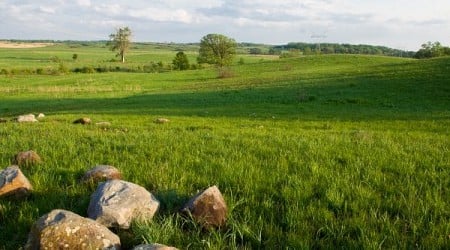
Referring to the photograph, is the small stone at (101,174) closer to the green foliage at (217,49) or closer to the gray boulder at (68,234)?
the gray boulder at (68,234)

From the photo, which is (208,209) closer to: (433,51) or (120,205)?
(120,205)

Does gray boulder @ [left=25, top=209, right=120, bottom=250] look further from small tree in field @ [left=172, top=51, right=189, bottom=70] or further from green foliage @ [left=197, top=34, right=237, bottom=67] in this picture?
small tree in field @ [left=172, top=51, right=189, bottom=70]

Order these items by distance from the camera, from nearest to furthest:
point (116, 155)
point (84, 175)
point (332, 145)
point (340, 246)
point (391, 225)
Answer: point (340, 246)
point (391, 225)
point (84, 175)
point (116, 155)
point (332, 145)

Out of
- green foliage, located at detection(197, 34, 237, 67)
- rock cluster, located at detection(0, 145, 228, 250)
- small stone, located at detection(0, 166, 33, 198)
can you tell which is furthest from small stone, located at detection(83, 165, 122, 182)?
green foliage, located at detection(197, 34, 237, 67)

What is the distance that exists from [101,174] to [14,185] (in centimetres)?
128

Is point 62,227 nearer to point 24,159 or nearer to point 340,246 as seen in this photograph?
point 340,246

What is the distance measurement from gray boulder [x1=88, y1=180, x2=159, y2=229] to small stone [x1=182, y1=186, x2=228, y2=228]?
50 centimetres

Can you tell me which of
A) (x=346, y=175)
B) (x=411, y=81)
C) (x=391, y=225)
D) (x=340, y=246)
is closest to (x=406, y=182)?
(x=346, y=175)

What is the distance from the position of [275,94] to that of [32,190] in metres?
38.2

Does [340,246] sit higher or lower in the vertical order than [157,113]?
higher

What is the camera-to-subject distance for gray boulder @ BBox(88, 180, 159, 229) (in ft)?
19.1

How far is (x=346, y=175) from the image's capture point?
26.0 ft

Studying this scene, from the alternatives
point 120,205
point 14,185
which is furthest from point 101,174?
point 120,205

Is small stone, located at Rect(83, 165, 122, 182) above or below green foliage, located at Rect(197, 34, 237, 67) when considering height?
below
